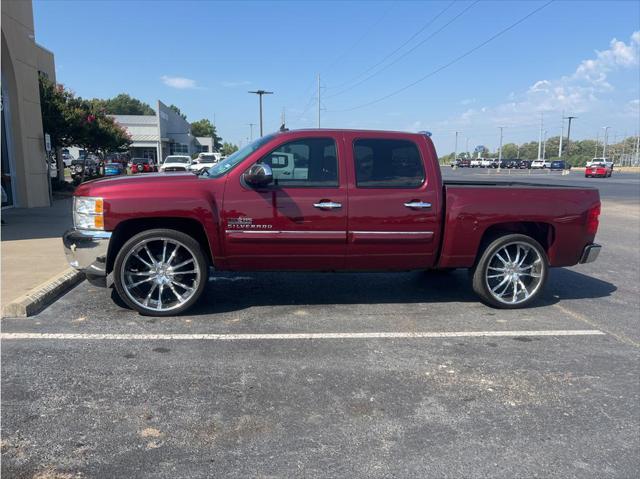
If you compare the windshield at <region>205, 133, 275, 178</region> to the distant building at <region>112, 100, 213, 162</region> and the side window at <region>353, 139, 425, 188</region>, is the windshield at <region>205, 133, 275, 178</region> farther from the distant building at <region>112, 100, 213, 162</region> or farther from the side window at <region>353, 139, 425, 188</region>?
the distant building at <region>112, 100, 213, 162</region>

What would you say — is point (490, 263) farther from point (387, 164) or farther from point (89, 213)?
point (89, 213)

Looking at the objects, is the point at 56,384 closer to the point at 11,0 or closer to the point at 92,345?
the point at 92,345

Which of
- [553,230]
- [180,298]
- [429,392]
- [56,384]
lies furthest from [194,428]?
[553,230]

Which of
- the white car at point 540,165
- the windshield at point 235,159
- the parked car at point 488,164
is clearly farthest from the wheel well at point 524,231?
the parked car at point 488,164

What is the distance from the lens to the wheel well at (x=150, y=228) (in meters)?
5.17

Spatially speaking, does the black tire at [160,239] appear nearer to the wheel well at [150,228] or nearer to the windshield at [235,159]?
the wheel well at [150,228]

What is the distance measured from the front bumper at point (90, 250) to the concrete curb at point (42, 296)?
67 cm

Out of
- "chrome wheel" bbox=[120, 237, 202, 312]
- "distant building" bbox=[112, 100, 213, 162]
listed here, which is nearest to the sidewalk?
"chrome wheel" bbox=[120, 237, 202, 312]

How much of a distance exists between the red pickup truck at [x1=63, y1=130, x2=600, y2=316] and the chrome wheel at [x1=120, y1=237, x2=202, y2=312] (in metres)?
0.01

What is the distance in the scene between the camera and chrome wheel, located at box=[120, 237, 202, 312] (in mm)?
5188

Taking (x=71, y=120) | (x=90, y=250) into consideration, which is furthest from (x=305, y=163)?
(x=71, y=120)

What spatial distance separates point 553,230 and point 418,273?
2.15 meters

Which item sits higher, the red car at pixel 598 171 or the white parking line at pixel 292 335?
the red car at pixel 598 171

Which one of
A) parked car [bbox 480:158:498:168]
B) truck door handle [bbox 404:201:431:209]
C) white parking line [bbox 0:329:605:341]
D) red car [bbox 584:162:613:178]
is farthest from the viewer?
parked car [bbox 480:158:498:168]
